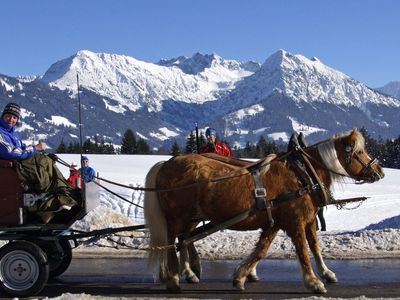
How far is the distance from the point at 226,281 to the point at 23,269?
8.43 feet

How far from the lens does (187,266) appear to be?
8359mm

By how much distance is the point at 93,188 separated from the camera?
812 cm

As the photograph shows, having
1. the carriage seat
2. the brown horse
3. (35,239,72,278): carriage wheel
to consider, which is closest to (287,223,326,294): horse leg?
the brown horse

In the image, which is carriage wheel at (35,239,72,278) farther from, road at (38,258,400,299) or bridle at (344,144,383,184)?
bridle at (344,144,383,184)

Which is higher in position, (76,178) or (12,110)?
(12,110)

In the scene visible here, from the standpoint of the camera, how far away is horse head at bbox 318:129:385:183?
780 cm

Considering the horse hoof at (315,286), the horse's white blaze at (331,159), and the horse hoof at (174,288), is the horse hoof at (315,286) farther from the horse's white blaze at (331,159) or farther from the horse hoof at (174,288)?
the horse hoof at (174,288)

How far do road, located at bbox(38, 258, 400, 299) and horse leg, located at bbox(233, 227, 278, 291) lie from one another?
140mm

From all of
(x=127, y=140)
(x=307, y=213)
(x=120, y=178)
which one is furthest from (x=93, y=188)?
(x=127, y=140)

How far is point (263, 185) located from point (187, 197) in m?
0.93

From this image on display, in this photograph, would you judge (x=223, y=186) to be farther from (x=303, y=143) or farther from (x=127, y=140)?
(x=127, y=140)

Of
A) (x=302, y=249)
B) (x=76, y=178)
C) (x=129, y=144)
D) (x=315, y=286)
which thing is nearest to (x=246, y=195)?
(x=302, y=249)

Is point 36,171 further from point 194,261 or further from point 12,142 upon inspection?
point 194,261

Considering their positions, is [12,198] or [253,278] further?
[253,278]
